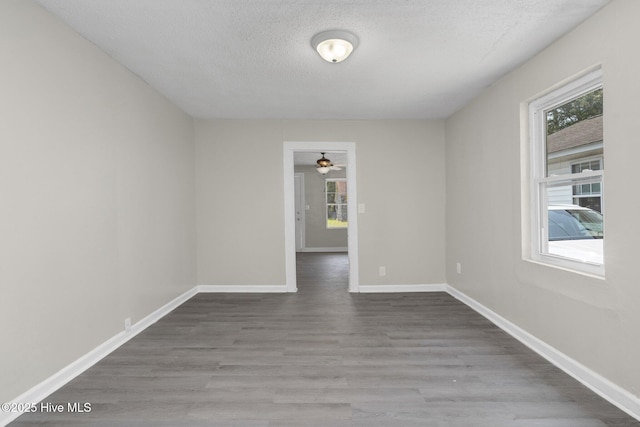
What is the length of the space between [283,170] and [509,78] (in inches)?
107

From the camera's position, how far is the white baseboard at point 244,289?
14.2ft

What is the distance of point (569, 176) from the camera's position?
232 cm

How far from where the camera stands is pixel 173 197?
3.67m

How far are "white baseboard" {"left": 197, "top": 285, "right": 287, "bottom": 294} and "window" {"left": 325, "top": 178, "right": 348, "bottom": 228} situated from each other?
4379mm

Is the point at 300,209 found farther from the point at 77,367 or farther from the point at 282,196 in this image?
the point at 77,367

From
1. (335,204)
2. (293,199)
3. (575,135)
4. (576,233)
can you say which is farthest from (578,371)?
(335,204)

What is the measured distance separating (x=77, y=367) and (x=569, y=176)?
3736mm

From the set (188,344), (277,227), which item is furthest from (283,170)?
(188,344)

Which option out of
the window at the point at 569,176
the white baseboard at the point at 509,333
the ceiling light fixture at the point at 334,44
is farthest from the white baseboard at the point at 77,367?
the window at the point at 569,176

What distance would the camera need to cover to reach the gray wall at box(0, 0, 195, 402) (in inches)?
68.0

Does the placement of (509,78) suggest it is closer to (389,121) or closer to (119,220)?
(389,121)

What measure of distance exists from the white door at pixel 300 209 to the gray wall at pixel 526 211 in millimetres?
4990

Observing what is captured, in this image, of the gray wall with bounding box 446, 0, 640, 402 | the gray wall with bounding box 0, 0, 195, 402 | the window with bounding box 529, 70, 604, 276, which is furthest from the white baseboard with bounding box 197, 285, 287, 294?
the window with bounding box 529, 70, 604, 276

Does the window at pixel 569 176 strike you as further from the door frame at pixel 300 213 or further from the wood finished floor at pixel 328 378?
the door frame at pixel 300 213
